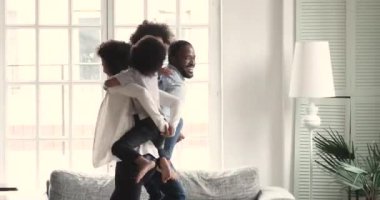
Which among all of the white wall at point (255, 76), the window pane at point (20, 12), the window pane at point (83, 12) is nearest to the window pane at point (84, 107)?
the window pane at point (83, 12)

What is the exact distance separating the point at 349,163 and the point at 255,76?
923 millimetres

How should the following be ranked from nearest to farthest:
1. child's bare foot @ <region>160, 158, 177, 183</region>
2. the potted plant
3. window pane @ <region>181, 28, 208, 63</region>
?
1. child's bare foot @ <region>160, 158, 177, 183</region>
2. the potted plant
3. window pane @ <region>181, 28, 208, 63</region>

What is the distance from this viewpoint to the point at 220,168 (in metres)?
4.97

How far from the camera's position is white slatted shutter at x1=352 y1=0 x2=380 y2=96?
4.86 m

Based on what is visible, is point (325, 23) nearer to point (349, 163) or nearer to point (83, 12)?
point (349, 163)

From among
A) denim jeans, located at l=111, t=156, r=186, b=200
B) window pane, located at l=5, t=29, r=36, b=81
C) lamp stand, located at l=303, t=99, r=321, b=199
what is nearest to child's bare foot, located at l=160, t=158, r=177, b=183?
denim jeans, located at l=111, t=156, r=186, b=200

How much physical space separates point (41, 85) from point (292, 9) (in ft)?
6.26

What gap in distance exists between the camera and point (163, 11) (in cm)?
495

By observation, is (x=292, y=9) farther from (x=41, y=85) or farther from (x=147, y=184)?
(x=147, y=184)

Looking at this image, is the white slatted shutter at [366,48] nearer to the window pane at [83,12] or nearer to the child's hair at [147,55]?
the window pane at [83,12]

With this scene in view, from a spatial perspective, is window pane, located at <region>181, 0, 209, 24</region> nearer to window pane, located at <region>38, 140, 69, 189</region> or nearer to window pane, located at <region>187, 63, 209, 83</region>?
window pane, located at <region>187, 63, 209, 83</region>

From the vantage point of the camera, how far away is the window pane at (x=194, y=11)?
495cm

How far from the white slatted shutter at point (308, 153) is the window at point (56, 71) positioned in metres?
0.80

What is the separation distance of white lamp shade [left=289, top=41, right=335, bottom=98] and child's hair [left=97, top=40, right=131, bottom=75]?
2.07 m
